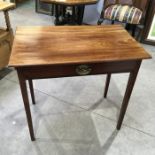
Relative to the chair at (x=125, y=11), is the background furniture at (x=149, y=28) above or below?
→ below

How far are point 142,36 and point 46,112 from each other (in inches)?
73.8

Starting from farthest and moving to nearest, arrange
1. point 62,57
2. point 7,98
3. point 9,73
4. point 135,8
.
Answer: point 135,8
point 9,73
point 7,98
point 62,57

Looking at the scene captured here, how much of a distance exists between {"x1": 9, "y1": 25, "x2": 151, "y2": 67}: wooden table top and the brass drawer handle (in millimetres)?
51

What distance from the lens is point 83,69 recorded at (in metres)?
0.99

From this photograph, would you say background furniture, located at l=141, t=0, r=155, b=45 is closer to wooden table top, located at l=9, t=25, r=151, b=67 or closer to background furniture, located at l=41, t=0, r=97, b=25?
background furniture, located at l=41, t=0, r=97, b=25

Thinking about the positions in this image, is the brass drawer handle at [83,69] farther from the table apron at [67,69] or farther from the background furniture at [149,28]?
the background furniture at [149,28]

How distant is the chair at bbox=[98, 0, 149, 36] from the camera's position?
234cm

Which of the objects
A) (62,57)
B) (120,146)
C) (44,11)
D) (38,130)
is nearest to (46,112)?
(38,130)

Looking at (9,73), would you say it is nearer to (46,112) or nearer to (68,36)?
(46,112)

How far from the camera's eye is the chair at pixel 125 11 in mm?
2340

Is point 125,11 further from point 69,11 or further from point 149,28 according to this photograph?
point 69,11

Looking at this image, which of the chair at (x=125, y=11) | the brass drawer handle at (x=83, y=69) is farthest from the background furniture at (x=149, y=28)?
the brass drawer handle at (x=83, y=69)

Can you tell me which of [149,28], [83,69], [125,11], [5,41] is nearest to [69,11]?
[125,11]

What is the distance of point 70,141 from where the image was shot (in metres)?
1.35
